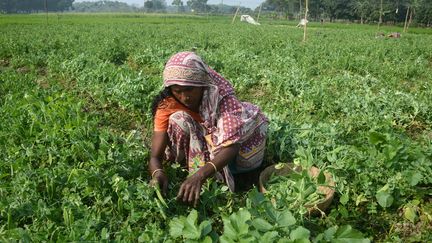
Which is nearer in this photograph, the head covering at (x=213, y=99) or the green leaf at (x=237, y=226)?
the green leaf at (x=237, y=226)

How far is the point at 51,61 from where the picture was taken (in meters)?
6.80

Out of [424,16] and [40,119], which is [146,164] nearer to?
[40,119]

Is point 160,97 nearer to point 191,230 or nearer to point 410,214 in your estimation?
point 191,230

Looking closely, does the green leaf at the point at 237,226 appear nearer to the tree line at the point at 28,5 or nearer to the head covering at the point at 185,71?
the head covering at the point at 185,71

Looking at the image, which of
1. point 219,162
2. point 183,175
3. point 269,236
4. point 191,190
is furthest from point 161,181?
point 269,236

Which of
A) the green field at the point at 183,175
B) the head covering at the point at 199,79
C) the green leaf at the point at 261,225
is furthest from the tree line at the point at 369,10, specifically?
the green leaf at the point at 261,225

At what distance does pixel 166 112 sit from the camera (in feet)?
8.47

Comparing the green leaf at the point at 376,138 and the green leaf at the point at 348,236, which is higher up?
the green leaf at the point at 376,138

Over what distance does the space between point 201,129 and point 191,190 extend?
627mm

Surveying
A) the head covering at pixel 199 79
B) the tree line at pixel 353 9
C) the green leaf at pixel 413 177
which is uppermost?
the tree line at pixel 353 9

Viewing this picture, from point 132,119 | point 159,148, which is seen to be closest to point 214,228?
point 159,148

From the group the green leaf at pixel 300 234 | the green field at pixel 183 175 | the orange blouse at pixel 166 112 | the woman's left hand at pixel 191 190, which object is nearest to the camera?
the green leaf at pixel 300 234

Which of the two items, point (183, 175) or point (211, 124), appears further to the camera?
point (183, 175)

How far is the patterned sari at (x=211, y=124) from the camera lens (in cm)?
221
